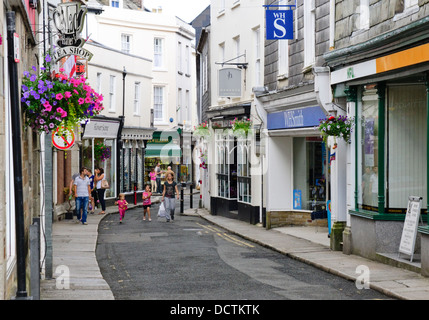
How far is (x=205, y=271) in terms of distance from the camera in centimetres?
1321

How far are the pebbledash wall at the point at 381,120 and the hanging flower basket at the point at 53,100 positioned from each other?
18.8 feet

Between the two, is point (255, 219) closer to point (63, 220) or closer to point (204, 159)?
Result: point (63, 220)

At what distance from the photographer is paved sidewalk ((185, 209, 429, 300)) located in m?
11.2

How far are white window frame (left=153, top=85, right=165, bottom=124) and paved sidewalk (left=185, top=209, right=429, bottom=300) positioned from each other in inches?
1016

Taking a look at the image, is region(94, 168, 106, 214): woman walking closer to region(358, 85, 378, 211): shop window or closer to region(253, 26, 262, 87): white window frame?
region(253, 26, 262, 87): white window frame

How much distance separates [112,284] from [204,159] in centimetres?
2063

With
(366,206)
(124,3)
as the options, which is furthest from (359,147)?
(124,3)

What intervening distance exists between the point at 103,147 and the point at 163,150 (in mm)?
17121

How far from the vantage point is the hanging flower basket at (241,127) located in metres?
24.2

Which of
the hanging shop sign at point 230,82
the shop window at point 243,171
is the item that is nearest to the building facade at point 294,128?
the shop window at point 243,171

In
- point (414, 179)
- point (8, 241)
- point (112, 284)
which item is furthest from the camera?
point (414, 179)

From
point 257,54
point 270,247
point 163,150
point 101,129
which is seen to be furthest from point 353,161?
point 163,150

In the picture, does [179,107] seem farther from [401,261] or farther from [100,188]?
[401,261]

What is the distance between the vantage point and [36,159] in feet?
40.5
